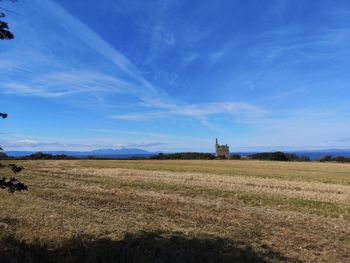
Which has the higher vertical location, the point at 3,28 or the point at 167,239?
the point at 3,28

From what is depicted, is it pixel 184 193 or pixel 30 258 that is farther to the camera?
pixel 184 193

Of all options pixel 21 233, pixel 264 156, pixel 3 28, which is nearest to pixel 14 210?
pixel 21 233

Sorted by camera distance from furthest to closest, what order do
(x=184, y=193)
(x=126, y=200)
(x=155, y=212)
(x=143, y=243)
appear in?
1. (x=184, y=193)
2. (x=126, y=200)
3. (x=155, y=212)
4. (x=143, y=243)

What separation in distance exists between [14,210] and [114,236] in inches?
172

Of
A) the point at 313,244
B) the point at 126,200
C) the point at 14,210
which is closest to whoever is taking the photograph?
the point at 313,244

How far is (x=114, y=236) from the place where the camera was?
8938mm

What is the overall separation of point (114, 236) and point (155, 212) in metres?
3.56

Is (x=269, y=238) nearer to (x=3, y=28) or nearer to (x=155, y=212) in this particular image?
(x=155, y=212)

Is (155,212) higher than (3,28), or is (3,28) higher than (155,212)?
(3,28)

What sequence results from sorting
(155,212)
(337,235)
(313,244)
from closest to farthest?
1. (313,244)
2. (337,235)
3. (155,212)

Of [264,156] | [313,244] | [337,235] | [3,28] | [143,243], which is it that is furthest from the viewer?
[264,156]

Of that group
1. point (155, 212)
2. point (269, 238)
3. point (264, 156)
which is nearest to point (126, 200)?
point (155, 212)

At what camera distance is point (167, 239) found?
891cm

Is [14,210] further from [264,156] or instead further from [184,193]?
[264,156]
